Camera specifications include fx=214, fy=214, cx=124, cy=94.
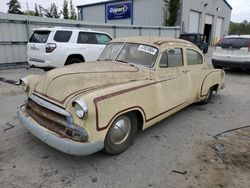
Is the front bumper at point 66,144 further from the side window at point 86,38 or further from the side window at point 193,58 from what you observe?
the side window at point 86,38

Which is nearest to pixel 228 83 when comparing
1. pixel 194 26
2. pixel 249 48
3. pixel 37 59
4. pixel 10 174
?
pixel 249 48

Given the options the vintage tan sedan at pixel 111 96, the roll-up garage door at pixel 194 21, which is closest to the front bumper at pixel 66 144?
the vintage tan sedan at pixel 111 96

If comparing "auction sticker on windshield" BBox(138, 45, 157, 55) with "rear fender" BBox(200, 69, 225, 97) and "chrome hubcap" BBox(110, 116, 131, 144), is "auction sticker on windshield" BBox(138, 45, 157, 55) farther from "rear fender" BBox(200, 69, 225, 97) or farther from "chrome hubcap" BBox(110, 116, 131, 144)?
"rear fender" BBox(200, 69, 225, 97)

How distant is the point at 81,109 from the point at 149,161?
4.27 feet

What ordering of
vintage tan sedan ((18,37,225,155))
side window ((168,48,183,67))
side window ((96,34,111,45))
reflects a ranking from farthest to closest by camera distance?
1. side window ((96,34,111,45))
2. side window ((168,48,183,67))
3. vintage tan sedan ((18,37,225,155))

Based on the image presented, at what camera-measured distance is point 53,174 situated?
2803 millimetres

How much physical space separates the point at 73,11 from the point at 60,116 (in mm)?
47989

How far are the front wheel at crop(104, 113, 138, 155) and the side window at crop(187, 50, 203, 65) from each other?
2.22 meters

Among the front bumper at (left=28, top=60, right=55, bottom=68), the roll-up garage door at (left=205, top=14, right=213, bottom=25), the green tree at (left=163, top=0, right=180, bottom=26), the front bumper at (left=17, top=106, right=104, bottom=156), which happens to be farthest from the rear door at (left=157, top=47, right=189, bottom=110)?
the roll-up garage door at (left=205, top=14, right=213, bottom=25)

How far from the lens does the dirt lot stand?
2713 millimetres

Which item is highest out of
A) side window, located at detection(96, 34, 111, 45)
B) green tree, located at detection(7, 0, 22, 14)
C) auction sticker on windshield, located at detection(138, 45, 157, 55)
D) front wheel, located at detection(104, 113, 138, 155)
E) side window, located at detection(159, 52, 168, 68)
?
green tree, located at detection(7, 0, 22, 14)

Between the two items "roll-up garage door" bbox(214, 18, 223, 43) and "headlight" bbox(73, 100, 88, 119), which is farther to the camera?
"roll-up garage door" bbox(214, 18, 223, 43)

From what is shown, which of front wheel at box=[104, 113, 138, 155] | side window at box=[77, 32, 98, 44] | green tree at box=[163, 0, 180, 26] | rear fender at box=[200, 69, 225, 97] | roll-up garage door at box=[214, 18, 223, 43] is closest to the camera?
front wheel at box=[104, 113, 138, 155]

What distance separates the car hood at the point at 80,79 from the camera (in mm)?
2951
